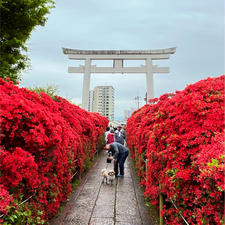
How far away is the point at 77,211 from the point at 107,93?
72.2 metres

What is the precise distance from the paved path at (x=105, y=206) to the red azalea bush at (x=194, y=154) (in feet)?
2.92

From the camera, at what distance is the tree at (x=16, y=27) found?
7895 mm

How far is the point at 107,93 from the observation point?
246ft

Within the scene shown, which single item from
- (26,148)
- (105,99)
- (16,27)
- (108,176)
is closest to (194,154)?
(26,148)

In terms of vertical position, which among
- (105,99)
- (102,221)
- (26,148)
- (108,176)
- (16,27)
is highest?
(105,99)

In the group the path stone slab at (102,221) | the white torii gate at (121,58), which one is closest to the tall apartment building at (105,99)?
the white torii gate at (121,58)

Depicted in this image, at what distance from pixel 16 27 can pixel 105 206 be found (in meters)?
8.53

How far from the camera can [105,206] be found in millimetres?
3836

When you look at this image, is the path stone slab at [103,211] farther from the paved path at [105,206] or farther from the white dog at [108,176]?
the white dog at [108,176]

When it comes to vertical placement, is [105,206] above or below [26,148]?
below

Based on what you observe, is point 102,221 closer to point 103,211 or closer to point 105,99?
point 103,211

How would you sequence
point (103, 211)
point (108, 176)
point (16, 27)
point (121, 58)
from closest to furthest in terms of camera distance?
point (103, 211) → point (108, 176) → point (16, 27) → point (121, 58)

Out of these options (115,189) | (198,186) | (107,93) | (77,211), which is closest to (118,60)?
(115,189)

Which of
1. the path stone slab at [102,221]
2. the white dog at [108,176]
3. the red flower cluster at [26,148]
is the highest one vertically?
the red flower cluster at [26,148]
